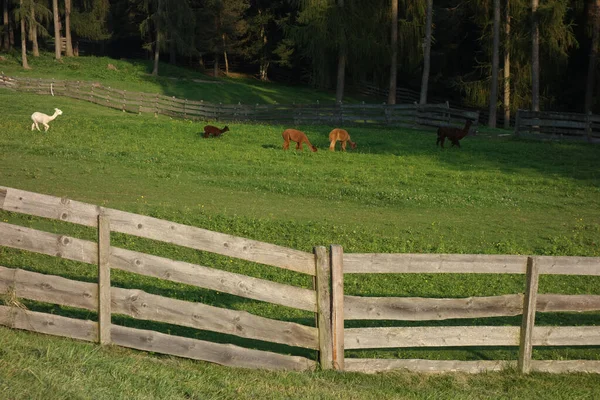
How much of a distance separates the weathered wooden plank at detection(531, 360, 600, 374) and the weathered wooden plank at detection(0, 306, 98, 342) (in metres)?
5.21

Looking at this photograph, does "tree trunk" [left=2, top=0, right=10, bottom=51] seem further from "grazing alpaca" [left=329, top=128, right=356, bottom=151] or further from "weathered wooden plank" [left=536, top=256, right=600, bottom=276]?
"weathered wooden plank" [left=536, top=256, right=600, bottom=276]

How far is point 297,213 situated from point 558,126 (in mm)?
21642

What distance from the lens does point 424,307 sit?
872 cm

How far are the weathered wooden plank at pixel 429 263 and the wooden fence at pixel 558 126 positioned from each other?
2933cm

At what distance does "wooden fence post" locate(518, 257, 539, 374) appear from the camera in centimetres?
894

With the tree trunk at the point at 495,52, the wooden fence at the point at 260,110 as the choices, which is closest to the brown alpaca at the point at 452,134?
the wooden fence at the point at 260,110

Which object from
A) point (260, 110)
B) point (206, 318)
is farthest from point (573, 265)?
point (260, 110)

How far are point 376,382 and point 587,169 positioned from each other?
23.1 m

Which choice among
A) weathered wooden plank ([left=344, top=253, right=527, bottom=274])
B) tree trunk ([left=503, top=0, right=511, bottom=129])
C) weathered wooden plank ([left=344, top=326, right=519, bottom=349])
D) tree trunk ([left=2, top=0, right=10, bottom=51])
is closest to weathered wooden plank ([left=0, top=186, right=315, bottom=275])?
weathered wooden plank ([left=344, top=253, right=527, bottom=274])

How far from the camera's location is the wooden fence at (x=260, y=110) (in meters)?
42.2

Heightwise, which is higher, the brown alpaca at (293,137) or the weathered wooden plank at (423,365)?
the brown alpaca at (293,137)

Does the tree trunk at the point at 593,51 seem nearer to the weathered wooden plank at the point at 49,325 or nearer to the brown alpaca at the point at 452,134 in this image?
the brown alpaca at the point at 452,134

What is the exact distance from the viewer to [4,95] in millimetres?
Answer: 43156

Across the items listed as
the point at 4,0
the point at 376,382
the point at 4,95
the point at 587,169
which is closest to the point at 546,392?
the point at 376,382
